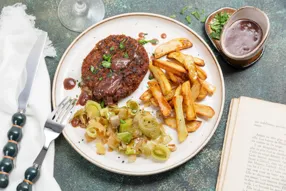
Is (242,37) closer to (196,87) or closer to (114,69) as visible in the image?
(196,87)

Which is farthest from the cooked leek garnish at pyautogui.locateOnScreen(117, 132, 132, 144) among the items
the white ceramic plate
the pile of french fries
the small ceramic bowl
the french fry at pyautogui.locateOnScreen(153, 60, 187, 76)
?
the small ceramic bowl

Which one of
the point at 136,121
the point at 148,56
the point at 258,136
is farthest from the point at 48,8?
the point at 258,136

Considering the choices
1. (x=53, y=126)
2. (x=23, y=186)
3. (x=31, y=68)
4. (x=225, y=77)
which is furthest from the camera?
(x=225, y=77)

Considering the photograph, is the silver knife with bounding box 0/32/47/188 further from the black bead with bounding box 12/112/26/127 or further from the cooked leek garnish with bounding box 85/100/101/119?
the cooked leek garnish with bounding box 85/100/101/119

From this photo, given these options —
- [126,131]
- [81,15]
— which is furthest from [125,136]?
[81,15]

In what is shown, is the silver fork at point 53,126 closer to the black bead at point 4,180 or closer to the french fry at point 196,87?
the black bead at point 4,180

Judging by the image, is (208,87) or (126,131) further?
(208,87)

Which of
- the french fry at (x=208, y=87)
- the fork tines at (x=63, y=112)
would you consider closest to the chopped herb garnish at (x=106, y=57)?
the fork tines at (x=63, y=112)
